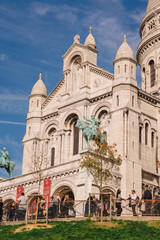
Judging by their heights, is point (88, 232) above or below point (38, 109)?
below

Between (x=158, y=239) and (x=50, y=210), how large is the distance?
10.3 metres

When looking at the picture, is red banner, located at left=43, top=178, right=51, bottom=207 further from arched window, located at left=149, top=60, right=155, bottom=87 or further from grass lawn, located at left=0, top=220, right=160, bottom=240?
arched window, located at left=149, top=60, right=155, bottom=87

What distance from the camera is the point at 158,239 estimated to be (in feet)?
80.5

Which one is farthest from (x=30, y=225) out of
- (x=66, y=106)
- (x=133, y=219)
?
(x=66, y=106)

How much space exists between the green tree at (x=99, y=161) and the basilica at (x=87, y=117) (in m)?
1.57

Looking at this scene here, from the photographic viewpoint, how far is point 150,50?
67.4 meters

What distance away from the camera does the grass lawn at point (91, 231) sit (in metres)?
25.0

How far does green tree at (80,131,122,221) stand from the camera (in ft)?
121

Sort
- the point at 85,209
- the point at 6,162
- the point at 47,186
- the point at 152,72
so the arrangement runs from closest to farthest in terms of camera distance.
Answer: the point at 85,209, the point at 47,186, the point at 6,162, the point at 152,72

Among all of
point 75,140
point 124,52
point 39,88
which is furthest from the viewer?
point 39,88

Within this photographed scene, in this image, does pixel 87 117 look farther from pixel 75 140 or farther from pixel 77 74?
pixel 77 74

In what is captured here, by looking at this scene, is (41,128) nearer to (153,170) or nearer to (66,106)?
(66,106)

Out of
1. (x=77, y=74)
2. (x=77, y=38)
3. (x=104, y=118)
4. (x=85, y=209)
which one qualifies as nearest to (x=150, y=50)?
(x=77, y=38)

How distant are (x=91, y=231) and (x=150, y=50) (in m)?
45.0
